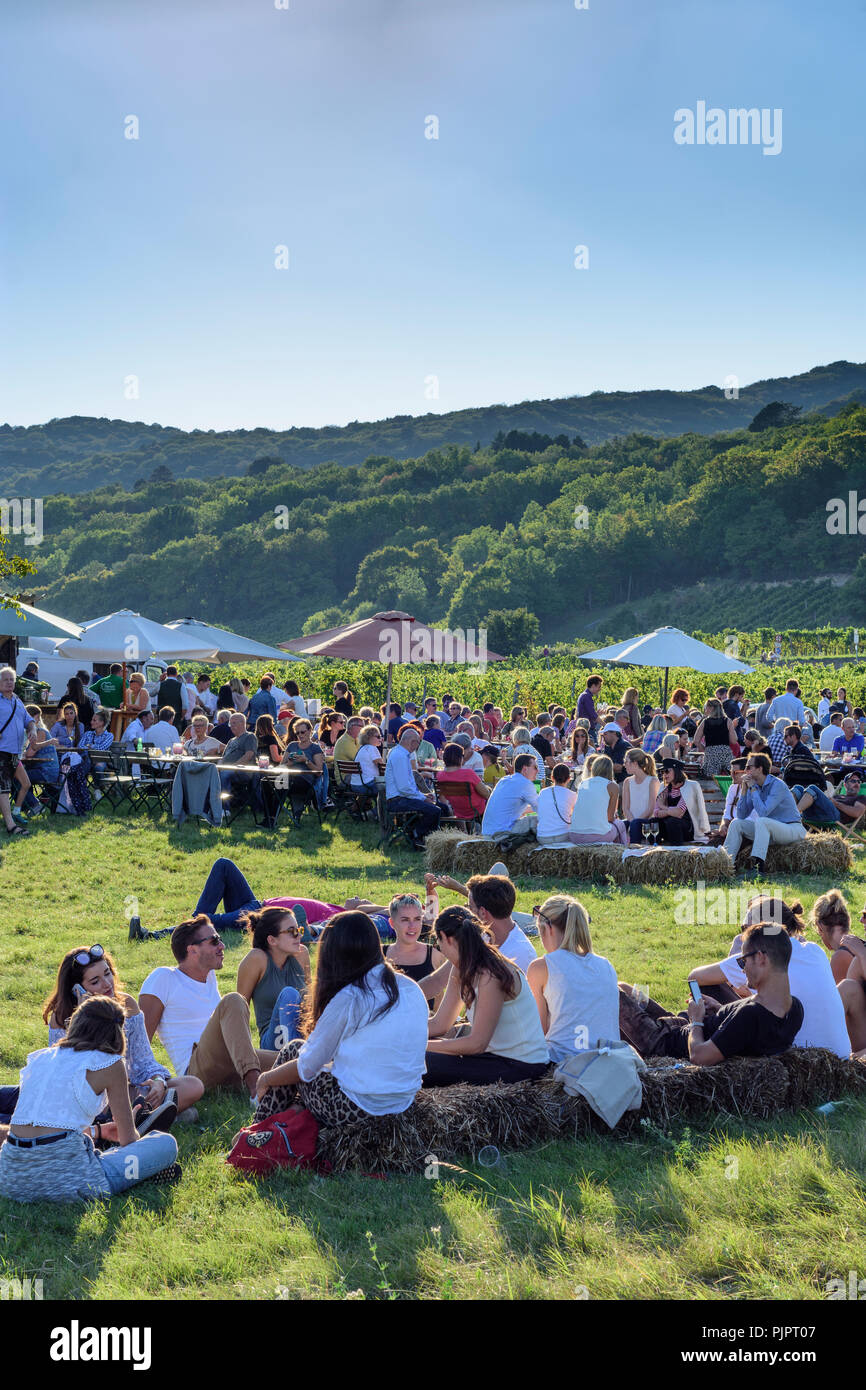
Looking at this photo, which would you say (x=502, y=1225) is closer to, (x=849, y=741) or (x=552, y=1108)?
(x=552, y=1108)

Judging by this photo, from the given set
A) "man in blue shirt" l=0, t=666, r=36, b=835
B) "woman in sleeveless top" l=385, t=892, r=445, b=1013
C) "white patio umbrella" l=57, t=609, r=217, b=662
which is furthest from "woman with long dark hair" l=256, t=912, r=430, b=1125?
"white patio umbrella" l=57, t=609, r=217, b=662

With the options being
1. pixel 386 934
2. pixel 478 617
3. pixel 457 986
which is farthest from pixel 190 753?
pixel 478 617

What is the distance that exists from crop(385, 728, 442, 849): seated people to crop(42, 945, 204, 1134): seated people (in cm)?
702

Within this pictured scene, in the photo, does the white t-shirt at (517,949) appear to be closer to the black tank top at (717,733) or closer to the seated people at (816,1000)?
the seated people at (816,1000)

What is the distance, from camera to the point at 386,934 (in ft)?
25.9

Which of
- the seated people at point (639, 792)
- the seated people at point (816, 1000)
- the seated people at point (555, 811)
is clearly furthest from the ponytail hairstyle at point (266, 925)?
the seated people at point (639, 792)

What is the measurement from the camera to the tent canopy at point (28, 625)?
16094 millimetres

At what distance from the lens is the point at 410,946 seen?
598 centimetres

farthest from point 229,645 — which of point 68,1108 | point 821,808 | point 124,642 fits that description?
point 68,1108

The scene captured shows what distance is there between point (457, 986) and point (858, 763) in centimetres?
1034

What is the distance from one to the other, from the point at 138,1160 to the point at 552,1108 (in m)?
1.71

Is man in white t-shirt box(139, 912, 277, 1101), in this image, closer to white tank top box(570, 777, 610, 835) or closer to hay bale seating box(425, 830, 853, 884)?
hay bale seating box(425, 830, 853, 884)

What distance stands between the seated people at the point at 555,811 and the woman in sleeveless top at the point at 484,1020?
5538 mm

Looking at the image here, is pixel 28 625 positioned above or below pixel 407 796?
above
